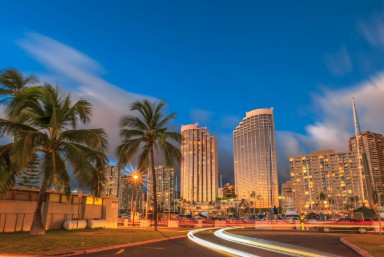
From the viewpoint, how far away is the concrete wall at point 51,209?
2450 cm

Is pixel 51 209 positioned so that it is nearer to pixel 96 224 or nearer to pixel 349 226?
pixel 96 224

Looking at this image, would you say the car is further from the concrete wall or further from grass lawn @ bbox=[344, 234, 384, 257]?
the concrete wall

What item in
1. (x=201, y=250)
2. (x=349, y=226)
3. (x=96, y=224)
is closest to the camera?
(x=201, y=250)

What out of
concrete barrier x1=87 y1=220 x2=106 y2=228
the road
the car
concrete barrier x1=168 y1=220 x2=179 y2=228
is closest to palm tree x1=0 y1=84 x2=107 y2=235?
the road

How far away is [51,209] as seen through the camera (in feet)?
94.1

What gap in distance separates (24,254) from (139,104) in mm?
20284

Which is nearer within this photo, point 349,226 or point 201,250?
point 201,250

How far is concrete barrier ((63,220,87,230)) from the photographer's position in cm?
2894

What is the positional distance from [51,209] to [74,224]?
240 centimetres

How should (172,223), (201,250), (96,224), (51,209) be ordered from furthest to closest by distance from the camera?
(172,223) → (96,224) → (51,209) → (201,250)

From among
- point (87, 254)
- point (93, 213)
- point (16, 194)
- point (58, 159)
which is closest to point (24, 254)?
point (87, 254)

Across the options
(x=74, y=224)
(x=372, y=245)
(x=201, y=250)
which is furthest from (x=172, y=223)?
(x=372, y=245)

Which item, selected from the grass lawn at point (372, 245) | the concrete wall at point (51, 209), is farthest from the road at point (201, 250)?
the concrete wall at point (51, 209)

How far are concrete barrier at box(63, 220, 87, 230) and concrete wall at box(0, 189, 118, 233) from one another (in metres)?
0.96
